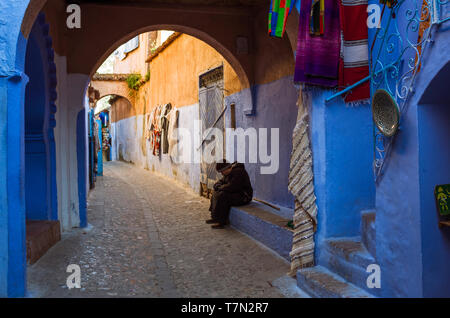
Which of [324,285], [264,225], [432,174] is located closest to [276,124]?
[264,225]

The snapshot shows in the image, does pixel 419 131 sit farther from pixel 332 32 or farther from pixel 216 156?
pixel 216 156

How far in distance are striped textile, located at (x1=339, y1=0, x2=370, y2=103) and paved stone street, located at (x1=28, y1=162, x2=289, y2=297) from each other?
2056mm

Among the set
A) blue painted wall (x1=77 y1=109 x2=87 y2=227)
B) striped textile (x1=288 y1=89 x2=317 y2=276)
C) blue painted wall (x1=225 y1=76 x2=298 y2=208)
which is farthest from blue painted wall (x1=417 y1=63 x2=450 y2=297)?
blue painted wall (x1=77 y1=109 x2=87 y2=227)

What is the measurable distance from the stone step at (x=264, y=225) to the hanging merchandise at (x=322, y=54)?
1.84 metres

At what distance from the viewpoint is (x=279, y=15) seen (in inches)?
178

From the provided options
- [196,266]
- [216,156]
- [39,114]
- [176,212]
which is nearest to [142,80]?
[216,156]

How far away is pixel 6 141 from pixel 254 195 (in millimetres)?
5141

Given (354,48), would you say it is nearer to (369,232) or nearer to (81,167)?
(369,232)

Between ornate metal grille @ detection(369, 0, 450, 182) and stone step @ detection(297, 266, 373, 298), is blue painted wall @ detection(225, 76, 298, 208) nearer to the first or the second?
stone step @ detection(297, 266, 373, 298)

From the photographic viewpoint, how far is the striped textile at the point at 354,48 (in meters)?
3.93

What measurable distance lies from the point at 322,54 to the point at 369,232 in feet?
5.52

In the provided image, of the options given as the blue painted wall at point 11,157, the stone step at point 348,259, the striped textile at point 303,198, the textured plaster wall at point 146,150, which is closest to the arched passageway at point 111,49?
the blue painted wall at point 11,157

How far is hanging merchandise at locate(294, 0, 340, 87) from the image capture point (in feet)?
13.3

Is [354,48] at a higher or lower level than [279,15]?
lower
